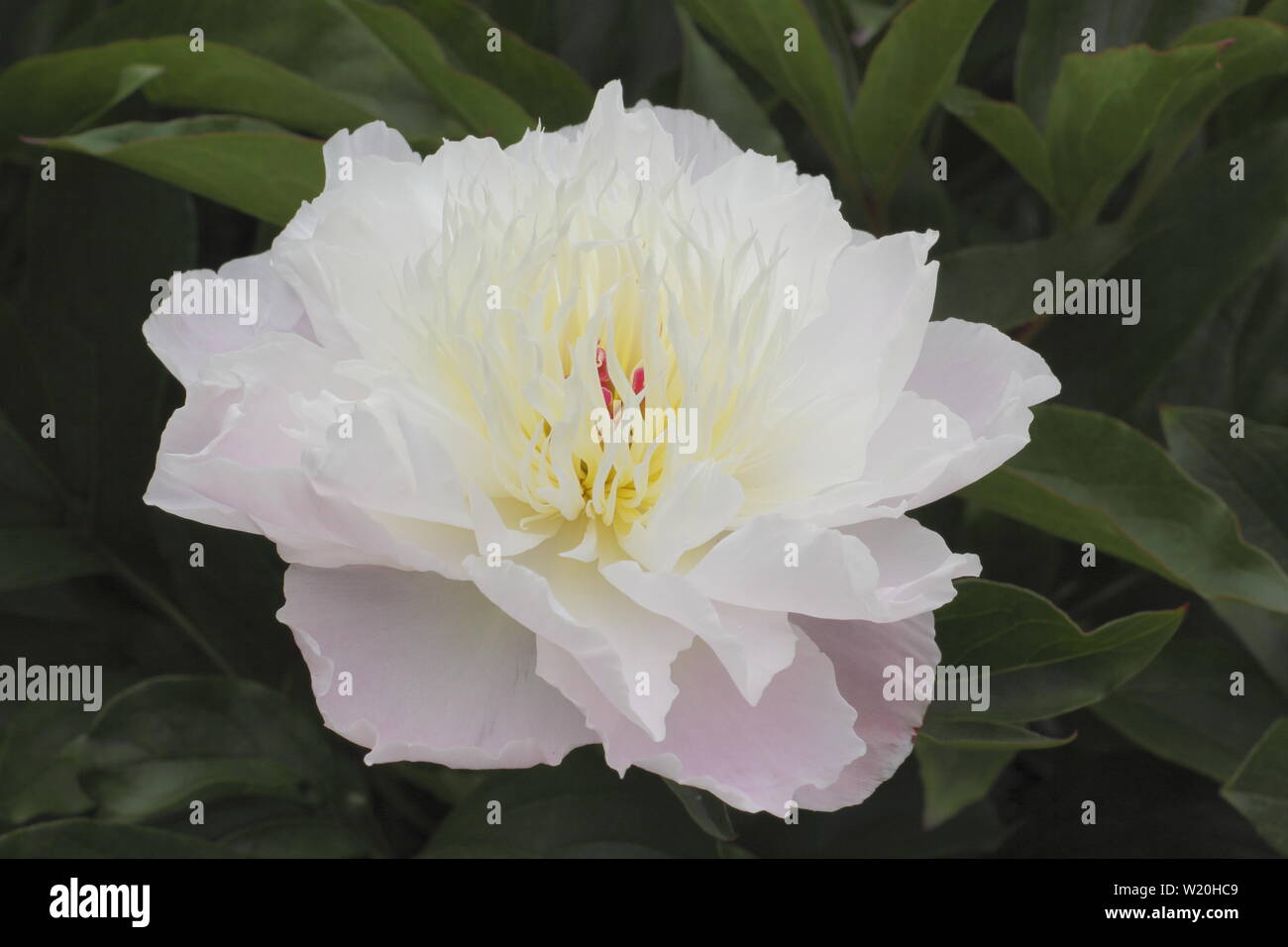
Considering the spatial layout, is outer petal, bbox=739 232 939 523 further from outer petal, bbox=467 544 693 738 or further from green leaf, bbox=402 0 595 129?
green leaf, bbox=402 0 595 129

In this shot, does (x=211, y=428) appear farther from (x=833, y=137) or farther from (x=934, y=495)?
(x=833, y=137)

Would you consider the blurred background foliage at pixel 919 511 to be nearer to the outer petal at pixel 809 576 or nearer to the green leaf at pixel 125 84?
the green leaf at pixel 125 84

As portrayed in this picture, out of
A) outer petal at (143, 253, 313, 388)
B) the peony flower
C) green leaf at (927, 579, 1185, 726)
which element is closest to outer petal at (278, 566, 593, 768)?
the peony flower

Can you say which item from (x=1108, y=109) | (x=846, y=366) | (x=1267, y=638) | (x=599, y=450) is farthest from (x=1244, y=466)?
(x=599, y=450)

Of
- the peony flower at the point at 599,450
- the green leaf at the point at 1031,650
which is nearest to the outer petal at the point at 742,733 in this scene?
the peony flower at the point at 599,450

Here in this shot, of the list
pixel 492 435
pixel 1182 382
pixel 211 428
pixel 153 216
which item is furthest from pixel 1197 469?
pixel 153 216

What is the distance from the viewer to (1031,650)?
0.65 metres

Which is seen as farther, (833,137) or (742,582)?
(833,137)

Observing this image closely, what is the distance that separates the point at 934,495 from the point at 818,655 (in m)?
0.08

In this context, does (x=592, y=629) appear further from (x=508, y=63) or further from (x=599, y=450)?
(x=508, y=63)

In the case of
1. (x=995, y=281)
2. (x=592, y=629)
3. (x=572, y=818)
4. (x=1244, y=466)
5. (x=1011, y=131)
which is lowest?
(x=572, y=818)

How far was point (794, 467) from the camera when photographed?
57 cm

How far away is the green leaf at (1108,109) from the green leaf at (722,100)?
0.62 feet

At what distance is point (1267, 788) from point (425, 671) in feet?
1.59
